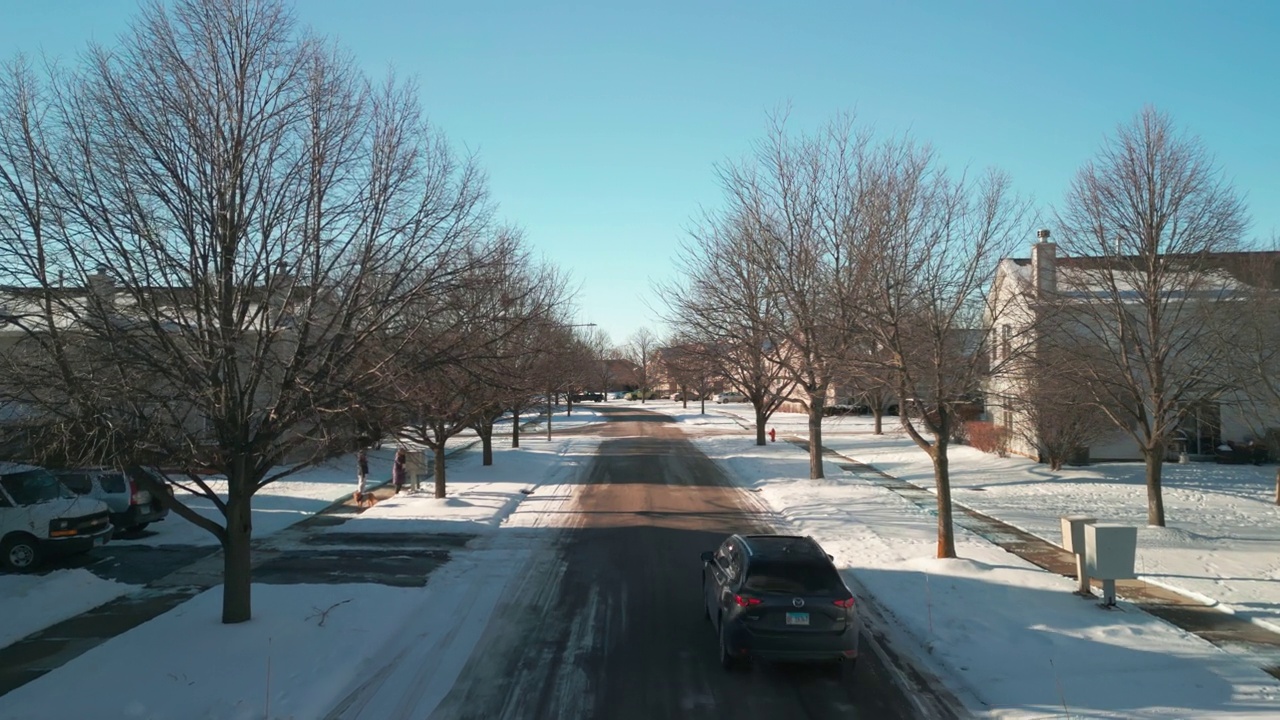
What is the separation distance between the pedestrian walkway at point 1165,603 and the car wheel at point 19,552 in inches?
633

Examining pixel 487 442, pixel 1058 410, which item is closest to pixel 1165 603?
pixel 1058 410

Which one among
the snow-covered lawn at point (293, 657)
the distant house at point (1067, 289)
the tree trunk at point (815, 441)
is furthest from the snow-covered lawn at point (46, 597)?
the tree trunk at point (815, 441)

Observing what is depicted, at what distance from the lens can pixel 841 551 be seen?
15.7 m

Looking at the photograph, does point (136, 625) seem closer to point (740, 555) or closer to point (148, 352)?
point (148, 352)

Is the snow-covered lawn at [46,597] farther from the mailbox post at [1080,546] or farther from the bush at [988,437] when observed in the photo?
the bush at [988,437]

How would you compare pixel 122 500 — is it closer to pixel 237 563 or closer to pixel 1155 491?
pixel 237 563

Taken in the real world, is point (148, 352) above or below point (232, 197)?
below

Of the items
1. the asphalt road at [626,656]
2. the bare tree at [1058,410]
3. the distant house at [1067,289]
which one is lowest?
the asphalt road at [626,656]

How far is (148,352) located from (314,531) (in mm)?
9538

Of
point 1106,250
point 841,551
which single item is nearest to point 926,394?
point 841,551

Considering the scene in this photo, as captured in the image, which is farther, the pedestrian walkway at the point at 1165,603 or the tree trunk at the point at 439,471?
the tree trunk at the point at 439,471

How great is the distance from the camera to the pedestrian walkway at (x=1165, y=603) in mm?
9836

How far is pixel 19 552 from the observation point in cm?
1357

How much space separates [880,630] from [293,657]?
7.07 m
